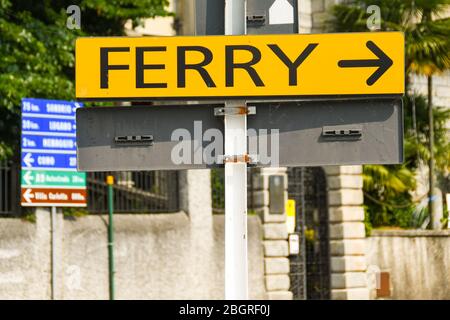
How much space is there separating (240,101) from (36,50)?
50.8ft

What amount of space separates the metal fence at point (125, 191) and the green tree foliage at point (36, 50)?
1.84 ft

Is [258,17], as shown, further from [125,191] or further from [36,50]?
[125,191]

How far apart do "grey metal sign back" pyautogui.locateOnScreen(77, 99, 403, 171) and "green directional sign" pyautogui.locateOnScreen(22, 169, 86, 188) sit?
13.9 meters

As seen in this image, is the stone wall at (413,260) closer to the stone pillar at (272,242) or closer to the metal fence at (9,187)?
the stone pillar at (272,242)

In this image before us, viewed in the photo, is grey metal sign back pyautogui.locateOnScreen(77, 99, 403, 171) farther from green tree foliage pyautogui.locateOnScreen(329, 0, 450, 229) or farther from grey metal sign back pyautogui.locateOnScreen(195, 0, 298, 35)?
green tree foliage pyautogui.locateOnScreen(329, 0, 450, 229)

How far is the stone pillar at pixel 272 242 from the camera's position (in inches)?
936

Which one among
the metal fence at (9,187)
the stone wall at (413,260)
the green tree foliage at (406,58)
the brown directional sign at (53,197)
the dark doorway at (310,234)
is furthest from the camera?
the green tree foliage at (406,58)

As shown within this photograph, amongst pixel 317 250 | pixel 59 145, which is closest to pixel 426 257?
pixel 317 250

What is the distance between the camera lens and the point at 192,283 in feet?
72.5

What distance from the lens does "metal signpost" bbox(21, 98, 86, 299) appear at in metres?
20.0

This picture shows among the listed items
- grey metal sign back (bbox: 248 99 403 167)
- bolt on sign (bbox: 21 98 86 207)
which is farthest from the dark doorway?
grey metal sign back (bbox: 248 99 403 167)

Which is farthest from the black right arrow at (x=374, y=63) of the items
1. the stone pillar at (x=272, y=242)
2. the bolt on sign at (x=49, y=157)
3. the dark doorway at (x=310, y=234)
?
the dark doorway at (x=310, y=234)

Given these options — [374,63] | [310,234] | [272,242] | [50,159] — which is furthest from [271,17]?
[310,234]

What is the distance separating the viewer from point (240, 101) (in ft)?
20.2
